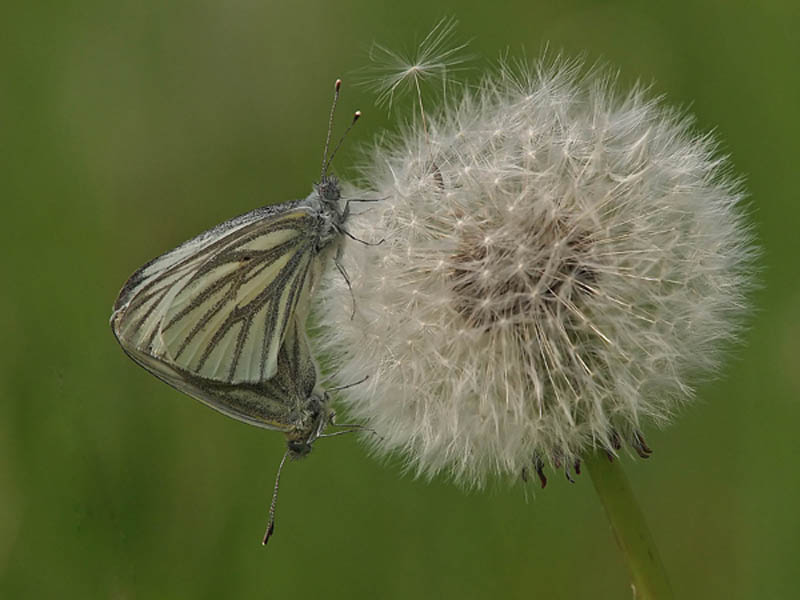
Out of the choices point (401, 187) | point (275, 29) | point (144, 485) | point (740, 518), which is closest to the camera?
point (401, 187)

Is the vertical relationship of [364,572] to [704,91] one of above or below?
below

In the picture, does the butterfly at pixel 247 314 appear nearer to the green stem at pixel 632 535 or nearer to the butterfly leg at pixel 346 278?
the butterfly leg at pixel 346 278

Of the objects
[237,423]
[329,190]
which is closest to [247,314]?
[329,190]

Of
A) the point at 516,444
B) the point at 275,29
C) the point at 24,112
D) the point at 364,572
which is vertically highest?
the point at 275,29

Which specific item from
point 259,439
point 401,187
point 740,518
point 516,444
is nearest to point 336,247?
point 401,187

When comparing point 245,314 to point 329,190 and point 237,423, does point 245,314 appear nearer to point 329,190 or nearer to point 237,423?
point 329,190

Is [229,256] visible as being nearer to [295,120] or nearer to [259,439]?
[259,439]

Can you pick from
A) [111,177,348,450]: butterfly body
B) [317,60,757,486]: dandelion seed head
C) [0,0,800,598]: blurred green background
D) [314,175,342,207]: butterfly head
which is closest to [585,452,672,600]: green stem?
[317,60,757,486]: dandelion seed head
